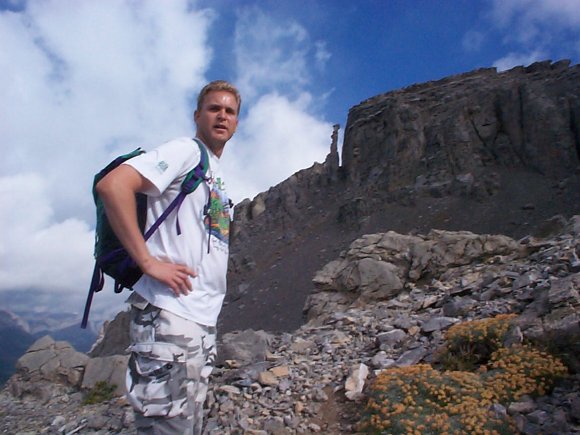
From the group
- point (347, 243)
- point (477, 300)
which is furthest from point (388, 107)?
point (477, 300)

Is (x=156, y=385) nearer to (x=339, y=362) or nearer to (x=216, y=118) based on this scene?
(x=216, y=118)

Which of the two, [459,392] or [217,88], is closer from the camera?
[217,88]

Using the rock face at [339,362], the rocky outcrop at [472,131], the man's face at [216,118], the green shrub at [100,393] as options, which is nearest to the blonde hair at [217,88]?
the man's face at [216,118]

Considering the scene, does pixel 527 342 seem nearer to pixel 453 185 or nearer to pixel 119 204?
pixel 119 204

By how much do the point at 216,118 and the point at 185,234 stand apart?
76cm

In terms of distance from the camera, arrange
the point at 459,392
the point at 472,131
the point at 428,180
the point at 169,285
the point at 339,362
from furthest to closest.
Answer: the point at 472,131, the point at 428,180, the point at 339,362, the point at 459,392, the point at 169,285

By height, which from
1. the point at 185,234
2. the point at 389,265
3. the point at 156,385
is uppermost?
the point at 389,265

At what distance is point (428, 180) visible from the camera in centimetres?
3981

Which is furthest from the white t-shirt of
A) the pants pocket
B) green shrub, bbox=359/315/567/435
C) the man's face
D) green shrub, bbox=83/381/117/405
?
green shrub, bbox=83/381/117/405

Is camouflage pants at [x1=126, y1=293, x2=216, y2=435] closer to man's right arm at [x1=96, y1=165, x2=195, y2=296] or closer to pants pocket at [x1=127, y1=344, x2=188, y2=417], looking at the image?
pants pocket at [x1=127, y1=344, x2=188, y2=417]

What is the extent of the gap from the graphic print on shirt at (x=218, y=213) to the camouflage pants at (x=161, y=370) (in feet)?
1.87

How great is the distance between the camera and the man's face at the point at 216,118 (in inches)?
100

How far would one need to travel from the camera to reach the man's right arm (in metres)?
2.04

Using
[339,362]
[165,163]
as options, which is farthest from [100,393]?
[165,163]
